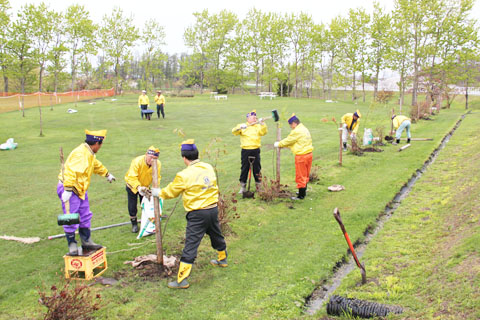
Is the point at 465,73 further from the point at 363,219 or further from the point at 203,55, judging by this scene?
the point at 363,219

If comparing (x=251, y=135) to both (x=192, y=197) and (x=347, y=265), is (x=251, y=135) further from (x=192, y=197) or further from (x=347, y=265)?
(x=192, y=197)

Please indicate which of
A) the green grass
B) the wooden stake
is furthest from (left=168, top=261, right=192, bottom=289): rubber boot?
the wooden stake

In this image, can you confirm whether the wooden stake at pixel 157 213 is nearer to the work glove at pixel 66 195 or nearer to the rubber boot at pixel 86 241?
the rubber boot at pixel 86 241

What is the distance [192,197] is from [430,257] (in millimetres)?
4036

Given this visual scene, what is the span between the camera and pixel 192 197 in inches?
211

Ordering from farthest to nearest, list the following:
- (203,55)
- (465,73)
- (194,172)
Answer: (203,55)
(465,73)
(194,172)

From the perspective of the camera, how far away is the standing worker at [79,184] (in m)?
5.57

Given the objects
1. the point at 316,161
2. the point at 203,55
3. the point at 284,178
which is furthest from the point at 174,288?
the point at 203,55

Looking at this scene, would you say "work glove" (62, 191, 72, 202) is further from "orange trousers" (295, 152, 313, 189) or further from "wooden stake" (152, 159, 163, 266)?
"orange trousers" (295, 152, 313, 189)

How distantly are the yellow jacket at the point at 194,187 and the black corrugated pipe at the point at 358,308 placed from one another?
2133 millimetres

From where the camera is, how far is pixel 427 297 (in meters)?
4.86

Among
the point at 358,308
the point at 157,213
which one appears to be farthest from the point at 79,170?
the point at 358,308

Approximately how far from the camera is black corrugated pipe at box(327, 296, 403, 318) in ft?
15.1

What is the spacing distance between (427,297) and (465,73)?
153 ft
